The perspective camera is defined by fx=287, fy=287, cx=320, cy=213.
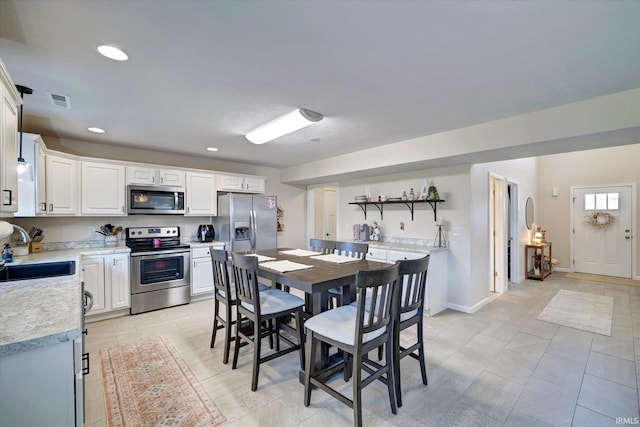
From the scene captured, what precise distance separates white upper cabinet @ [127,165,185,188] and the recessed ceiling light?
2573 mm

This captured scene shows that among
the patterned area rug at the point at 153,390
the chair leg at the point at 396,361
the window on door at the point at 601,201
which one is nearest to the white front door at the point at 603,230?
the window on door at the point at 601,201

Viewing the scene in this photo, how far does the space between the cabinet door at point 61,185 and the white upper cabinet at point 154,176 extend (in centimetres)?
60

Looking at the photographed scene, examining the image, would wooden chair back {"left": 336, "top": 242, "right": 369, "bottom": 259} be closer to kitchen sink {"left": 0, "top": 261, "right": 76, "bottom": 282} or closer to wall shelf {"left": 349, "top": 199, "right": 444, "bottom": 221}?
wall shelf {"left": 349, "top": 199, "right": 444, "bottom": 221}

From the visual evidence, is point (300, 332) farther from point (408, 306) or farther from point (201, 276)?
point (201, 276)

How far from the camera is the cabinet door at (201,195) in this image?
454 centimetres

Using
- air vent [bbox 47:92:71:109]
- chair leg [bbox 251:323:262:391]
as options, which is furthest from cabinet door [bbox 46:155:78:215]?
chair leg [bbox 251:323:262:391]

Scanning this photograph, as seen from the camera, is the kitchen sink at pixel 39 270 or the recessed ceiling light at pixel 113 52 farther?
the kitchen sink at pixel 39 270

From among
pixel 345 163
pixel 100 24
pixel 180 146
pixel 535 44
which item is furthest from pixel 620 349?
pixel 180 146

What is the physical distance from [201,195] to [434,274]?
371 centimetres

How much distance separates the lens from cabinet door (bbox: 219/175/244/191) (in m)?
4.88

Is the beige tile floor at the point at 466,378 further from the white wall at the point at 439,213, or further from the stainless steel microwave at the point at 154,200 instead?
the stainless steel microwave at the point at 154,200

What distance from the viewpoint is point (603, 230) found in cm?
601

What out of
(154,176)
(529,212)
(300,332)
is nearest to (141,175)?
(154,176)

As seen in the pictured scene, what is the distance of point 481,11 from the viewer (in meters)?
1.42
